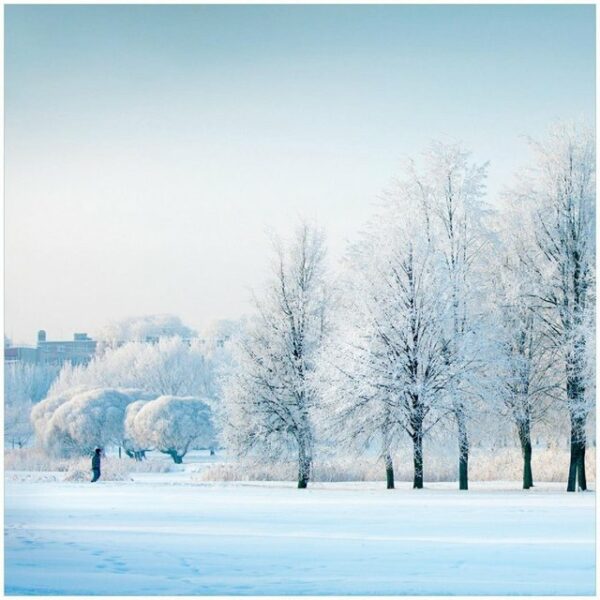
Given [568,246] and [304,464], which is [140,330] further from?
[568,246]

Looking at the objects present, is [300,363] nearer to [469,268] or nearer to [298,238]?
[298,238]

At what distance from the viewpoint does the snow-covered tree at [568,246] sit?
1309 cm

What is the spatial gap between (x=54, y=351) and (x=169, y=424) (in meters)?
3.81

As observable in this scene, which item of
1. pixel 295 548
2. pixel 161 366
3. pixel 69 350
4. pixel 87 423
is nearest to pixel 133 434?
pixel 87 423

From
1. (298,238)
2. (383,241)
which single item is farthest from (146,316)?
(383,241)

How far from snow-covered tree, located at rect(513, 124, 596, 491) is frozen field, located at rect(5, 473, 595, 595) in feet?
11.7

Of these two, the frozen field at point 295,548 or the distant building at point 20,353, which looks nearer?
the frozen field at point 295,548

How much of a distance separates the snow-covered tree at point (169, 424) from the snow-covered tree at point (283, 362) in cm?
718

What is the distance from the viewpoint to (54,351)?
64.6ft

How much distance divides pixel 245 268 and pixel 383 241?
2.07 m

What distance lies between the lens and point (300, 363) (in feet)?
48.4

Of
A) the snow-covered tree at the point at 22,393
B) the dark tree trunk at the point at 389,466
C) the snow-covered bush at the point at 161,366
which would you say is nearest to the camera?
the dark tree trunk at the point at 389,466

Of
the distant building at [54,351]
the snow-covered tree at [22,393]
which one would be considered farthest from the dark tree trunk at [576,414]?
the snow-covered tree at [22,393]

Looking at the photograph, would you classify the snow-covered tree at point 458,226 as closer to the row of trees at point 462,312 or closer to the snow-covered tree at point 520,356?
the row of trees at point 462,312
